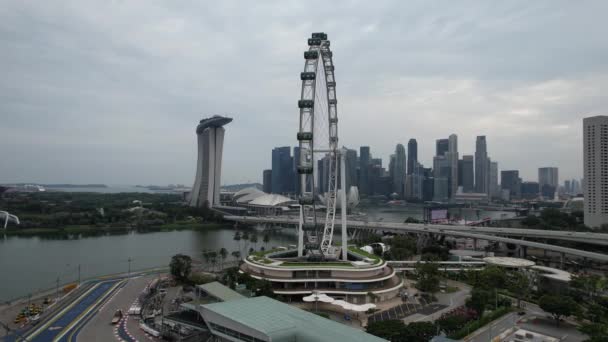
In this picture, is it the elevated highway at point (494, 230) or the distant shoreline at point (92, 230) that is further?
the distant shoreline at point (92, 230)

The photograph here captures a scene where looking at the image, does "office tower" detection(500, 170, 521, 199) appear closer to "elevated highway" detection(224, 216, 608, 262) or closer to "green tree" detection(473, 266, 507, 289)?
"elevated highway" detection(224, 216, 608, 262)

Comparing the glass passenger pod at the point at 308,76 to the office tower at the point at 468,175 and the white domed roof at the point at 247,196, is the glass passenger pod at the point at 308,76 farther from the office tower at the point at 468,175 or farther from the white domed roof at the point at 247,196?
the office tower at the point at 468,175

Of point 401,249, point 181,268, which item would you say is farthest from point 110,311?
point 401,249

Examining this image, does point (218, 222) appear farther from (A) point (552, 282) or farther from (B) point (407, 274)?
(A) point (552, 282)

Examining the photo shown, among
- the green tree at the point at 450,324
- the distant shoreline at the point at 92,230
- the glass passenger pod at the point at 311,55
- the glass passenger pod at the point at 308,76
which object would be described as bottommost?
the distant shoreline at the point at 92,230

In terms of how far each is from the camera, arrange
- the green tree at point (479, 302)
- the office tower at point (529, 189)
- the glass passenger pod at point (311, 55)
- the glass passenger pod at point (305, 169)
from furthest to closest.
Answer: the office tower at point (529, 189) → the glass passenger pod at point (311, 55) → the glass passenger pod at point (305, 169) → the green tree at point (479, 302)

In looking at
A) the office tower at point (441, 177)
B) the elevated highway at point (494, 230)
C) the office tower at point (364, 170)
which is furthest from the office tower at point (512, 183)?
the elevated highway at point (494, 230)

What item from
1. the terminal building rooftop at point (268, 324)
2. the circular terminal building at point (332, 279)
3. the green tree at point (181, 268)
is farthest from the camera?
the green tree at point (181, 268)
